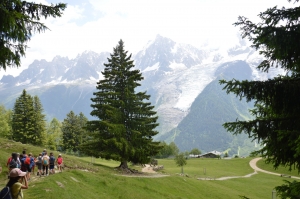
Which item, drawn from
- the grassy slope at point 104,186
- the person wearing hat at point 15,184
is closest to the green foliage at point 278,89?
the person wearing hat at point 15,184

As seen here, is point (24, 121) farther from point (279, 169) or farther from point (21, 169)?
point (279, 169)

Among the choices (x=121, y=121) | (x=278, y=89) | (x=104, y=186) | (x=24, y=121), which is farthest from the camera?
(x=24, y=121)

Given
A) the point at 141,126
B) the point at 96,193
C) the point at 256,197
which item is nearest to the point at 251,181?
the point at 256,197

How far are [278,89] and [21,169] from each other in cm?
1785

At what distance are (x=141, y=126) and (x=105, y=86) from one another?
8053 millimetres

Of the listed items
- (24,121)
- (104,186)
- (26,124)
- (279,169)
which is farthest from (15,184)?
(279,169)

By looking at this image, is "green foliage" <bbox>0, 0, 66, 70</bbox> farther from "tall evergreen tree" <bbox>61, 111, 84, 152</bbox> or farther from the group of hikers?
"tall evergreen tree" <bbox>61, 111, 84, 152</bbox>

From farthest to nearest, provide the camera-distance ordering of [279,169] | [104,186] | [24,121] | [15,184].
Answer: [279,169], [24,121], [104,186], [15,184]

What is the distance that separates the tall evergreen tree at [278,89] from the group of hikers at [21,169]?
28.0ft

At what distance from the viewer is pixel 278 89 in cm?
1058

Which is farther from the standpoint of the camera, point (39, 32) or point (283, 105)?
point (39, 32)

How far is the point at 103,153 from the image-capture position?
3431cm

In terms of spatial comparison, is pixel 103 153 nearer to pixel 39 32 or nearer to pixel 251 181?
pixel 39 32

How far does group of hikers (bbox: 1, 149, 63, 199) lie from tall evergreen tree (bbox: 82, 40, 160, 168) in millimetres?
10838
